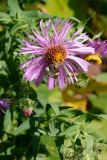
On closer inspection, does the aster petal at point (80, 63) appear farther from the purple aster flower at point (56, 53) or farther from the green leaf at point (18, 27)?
the green leaf at point (18, 27)

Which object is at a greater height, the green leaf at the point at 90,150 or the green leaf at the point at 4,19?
the green leaf at the point at 4,19

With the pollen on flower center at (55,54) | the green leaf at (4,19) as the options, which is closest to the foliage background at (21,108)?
the green leaf at (4,19)

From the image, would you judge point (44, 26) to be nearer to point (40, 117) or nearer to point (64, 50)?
point (64, 50)

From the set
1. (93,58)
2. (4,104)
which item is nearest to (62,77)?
(93,58)

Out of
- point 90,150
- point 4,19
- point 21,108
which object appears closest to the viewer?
point 90,150

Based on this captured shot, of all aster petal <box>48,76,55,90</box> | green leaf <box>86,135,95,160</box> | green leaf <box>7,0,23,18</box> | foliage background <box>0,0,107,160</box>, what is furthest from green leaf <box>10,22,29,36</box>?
green leaf <box>86,135,95,160</box>

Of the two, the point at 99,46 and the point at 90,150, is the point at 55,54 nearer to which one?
the point at 99,46

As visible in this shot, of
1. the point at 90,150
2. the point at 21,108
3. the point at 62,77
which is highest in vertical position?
the point at 62,77

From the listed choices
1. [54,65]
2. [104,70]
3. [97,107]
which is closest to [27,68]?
[54,65]

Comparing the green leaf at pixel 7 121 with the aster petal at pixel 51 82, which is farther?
the green leaf at pixel 7 121

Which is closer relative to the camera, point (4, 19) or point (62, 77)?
point (62, 77)
